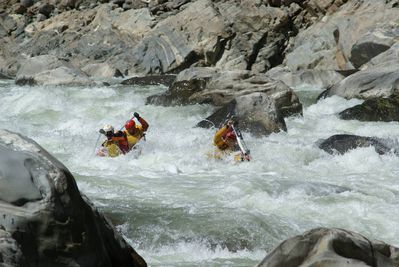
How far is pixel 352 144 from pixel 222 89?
4617mm

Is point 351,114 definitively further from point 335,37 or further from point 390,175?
point 335,37

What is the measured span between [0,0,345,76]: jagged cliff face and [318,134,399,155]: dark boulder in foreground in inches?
437

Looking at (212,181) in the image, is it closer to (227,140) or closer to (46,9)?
(227,140)

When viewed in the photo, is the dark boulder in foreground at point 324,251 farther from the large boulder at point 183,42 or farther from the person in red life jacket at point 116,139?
→ the large boulder at point 183,42

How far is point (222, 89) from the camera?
47.1ft

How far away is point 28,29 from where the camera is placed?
94.4 feet

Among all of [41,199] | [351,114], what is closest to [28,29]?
[351,114]

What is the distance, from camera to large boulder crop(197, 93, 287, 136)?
1167cm

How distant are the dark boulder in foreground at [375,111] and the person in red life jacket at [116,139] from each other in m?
4.97

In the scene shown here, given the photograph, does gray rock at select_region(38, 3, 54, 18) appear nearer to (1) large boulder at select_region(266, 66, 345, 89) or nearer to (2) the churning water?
(2) the churning water

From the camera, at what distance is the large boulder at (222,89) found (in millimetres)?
13727

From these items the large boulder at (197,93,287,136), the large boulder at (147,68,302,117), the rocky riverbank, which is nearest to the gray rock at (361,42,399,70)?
the rocky riverbank

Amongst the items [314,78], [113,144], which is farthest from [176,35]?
[113,144]

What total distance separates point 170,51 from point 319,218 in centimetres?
1588
